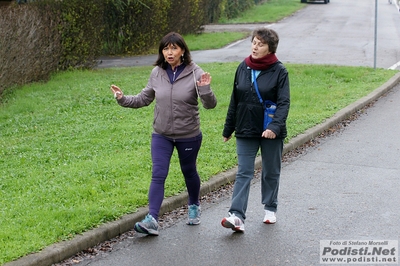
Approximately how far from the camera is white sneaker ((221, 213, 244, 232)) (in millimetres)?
6457

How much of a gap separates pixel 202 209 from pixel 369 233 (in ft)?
5.81

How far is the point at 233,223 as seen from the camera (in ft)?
21.2

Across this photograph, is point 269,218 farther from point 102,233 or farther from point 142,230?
point 102,233

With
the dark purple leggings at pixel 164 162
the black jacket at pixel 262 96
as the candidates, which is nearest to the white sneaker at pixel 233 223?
the dark purple leggings at pixel 164 162

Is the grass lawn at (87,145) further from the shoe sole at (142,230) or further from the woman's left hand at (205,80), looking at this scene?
the woman's left hand at (205,80)

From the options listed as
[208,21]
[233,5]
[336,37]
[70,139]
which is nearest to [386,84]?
[70,139]

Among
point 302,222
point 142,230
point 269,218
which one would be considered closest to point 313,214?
point 302,222

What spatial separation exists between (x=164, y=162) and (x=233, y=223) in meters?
0.81

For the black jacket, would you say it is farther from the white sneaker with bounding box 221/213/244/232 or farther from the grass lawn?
the grass lawn

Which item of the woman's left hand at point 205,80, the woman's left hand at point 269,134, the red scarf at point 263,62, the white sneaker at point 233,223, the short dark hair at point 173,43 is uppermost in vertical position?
the short dark hair at point 173,43

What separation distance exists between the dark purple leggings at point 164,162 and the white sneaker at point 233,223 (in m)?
0.55

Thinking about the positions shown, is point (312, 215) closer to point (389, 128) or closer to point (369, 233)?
point (369, 233)

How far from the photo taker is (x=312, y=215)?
7.19m

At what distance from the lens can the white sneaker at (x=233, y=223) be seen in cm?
646
